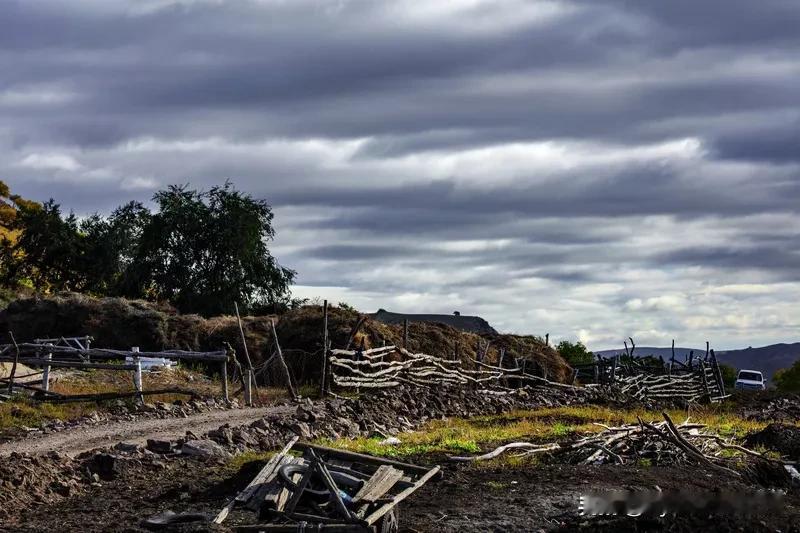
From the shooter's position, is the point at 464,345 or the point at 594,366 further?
the point at 594,366

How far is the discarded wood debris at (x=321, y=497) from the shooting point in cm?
873

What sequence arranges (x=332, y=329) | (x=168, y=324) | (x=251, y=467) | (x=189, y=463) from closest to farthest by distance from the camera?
(x=251, y=467), (x=189, y=463), (x=332, y=329), (x=168, y=324)

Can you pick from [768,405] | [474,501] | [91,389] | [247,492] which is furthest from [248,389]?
[768,405]

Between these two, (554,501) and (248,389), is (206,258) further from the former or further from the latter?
(554,501)

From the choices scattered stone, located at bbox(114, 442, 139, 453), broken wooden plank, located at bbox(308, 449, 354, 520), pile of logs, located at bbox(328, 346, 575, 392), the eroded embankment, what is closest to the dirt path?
the eroded embankment

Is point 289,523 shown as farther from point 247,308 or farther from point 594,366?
point 247,308

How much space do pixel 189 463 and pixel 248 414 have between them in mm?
6168

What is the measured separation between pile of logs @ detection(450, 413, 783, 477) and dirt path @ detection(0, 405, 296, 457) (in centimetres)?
592

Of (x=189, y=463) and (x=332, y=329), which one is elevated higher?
(x=332, y=329)

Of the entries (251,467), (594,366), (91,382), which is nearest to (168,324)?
(91,382)

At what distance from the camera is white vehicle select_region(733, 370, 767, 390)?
46.9m

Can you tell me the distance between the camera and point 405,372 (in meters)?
27.6

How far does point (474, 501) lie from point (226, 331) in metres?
23.7

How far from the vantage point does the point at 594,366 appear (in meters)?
38.4
